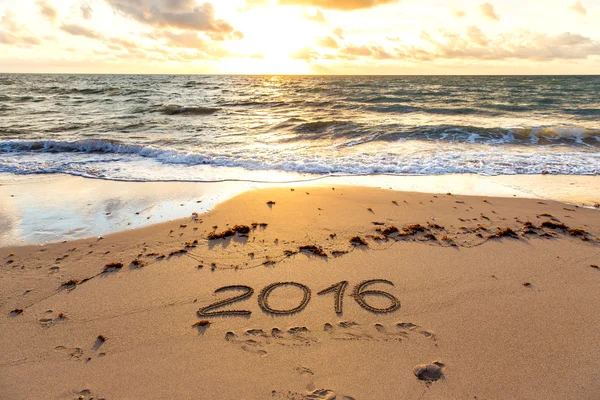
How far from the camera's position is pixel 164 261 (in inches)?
175

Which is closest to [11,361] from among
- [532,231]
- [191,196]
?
[191,196]

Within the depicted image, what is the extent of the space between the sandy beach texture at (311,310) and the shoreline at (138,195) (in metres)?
0.57

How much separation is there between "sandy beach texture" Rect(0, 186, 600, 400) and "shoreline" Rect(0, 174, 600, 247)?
574 mm

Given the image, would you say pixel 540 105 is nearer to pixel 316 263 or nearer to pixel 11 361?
pixel 316 263

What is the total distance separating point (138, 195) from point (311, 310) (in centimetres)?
502

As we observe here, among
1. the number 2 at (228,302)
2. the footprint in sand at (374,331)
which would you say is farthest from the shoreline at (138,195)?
the footprint in sand at (374,331)

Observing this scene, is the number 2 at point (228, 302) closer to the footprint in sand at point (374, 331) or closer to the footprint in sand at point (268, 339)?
the footprint in sand at point (268, 339)

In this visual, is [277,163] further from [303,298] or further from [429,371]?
[429,371]

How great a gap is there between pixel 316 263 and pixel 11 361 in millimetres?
3069

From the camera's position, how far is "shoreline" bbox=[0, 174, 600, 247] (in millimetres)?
5484

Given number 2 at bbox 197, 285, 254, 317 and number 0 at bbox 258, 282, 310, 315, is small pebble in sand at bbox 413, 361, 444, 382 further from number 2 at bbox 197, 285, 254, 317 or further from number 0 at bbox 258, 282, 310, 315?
number 2 at bbox 197, 285, 254, 317

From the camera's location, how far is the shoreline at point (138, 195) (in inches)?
216

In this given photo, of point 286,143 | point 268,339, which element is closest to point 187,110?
point 286,143

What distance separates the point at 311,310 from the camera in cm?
348
